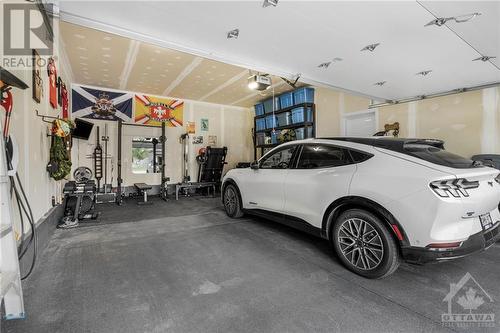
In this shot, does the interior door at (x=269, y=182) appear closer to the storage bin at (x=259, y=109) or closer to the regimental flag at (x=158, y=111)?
the storage bin at (x=259, y=109)

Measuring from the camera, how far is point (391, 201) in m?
2.04

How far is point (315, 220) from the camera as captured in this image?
272 cm

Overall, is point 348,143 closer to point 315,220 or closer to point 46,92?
point 315,220

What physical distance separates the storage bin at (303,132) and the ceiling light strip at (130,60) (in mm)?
4241

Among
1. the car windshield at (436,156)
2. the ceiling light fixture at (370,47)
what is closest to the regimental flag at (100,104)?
the ceiling light fixture at (370,47)

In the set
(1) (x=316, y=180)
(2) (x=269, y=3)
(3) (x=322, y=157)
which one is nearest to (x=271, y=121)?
(3) (x=322, y=157)

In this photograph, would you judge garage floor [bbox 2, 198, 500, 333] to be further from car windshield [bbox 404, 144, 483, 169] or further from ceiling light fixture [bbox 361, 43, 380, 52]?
ceiling light fixture [bbox 361, 43, 380, 52]

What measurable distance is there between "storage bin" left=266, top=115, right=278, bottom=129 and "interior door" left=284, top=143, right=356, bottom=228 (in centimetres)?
428

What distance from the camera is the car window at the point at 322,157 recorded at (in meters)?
2.58

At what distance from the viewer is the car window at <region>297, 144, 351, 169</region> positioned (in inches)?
102

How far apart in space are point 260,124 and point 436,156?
19.9 ft

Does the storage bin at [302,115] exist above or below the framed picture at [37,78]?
above

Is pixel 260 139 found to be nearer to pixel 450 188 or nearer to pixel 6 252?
pixel 450 188

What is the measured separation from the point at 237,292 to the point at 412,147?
2.10 meters
